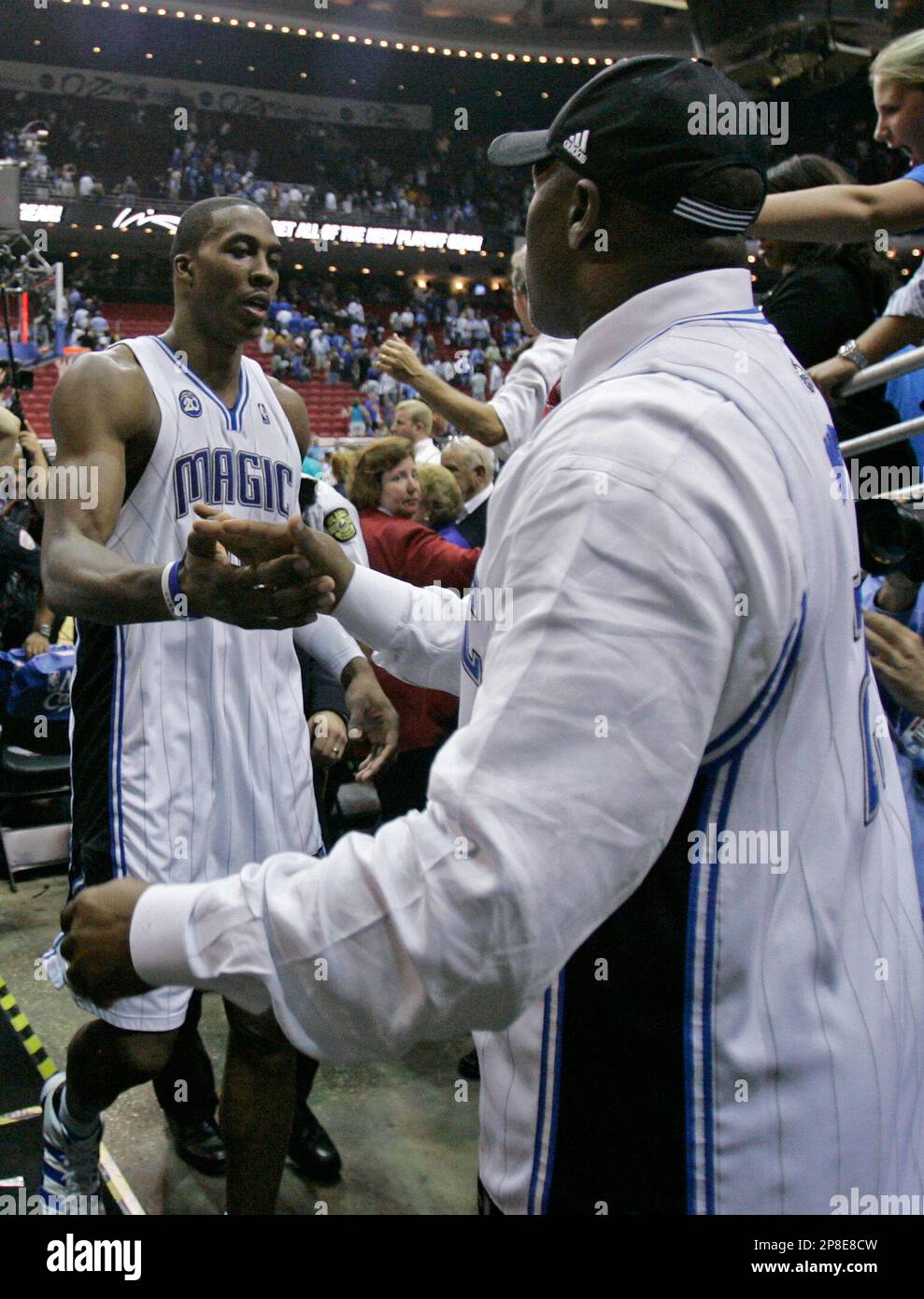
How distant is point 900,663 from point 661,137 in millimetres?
1174

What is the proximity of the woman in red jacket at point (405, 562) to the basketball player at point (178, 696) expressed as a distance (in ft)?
3.87

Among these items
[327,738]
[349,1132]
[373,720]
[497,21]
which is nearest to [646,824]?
[373,720]

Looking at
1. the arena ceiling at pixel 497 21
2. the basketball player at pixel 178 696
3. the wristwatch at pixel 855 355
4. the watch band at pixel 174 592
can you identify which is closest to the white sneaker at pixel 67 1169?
the basketball player at pixel 178 696

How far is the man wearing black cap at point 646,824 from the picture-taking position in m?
0.92

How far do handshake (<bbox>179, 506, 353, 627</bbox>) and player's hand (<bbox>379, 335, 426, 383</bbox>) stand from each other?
1.81m

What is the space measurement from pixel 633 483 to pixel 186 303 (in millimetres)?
2042

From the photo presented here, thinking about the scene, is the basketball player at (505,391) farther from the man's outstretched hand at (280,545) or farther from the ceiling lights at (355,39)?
the ceiling lights at (355,39)

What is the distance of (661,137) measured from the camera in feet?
3.77

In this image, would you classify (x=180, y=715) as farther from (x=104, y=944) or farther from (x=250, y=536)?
(x=104, y=944)

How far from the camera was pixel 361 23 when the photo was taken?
26969mm

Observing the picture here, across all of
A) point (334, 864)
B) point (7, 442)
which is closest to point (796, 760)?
point (334, 864)
